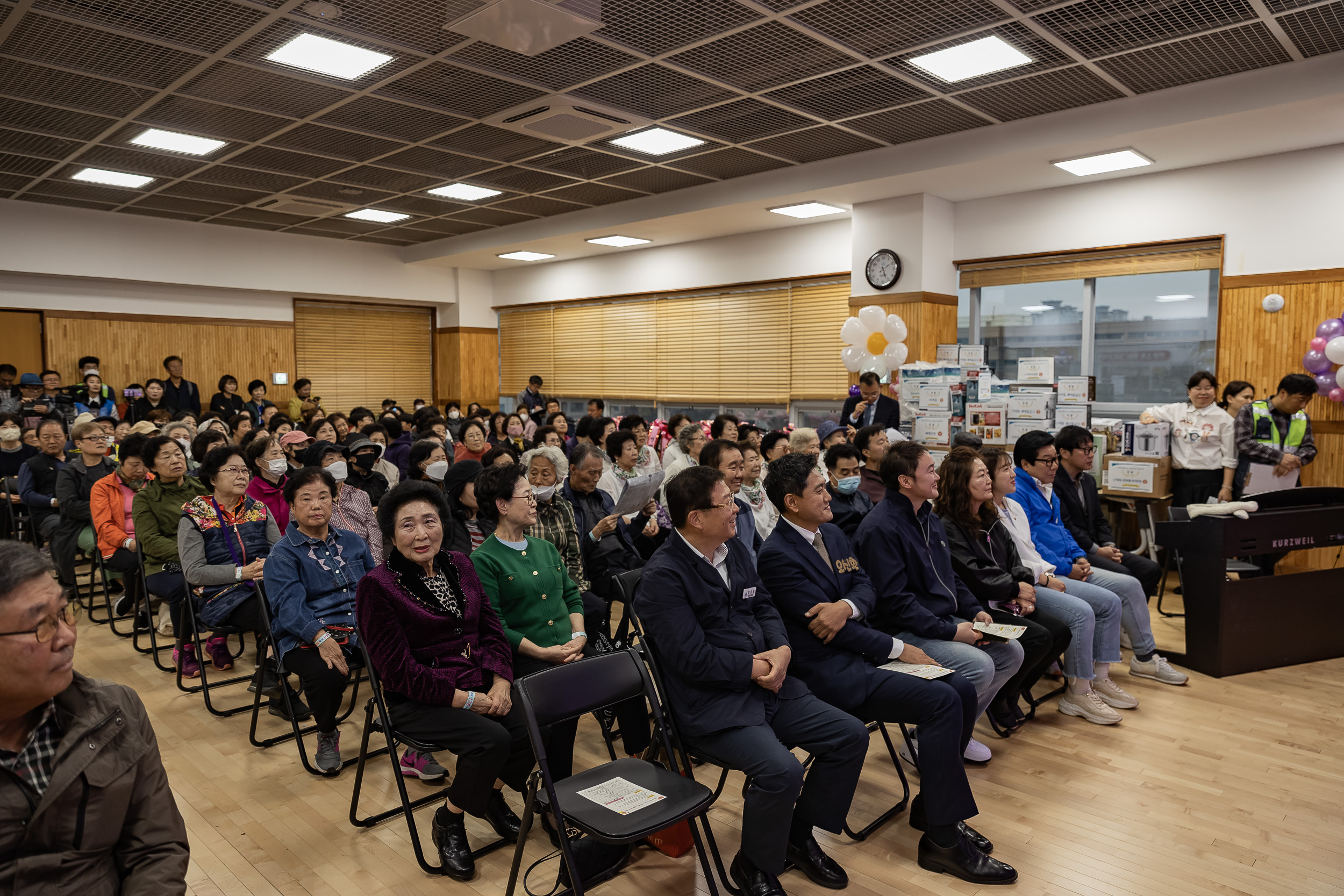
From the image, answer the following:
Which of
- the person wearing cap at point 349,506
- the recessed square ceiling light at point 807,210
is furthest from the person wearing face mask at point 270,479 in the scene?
the recessed square ceiling light at point 807,210

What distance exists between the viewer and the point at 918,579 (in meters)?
3.45

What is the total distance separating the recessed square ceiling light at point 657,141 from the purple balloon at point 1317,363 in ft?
17.6

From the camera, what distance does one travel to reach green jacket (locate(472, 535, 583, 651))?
10.5 ft

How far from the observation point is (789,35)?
16.9ft

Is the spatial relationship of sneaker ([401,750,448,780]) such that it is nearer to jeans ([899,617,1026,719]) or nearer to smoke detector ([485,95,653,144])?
jeans ([899,617,1026,719])

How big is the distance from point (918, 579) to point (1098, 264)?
19.4 feet

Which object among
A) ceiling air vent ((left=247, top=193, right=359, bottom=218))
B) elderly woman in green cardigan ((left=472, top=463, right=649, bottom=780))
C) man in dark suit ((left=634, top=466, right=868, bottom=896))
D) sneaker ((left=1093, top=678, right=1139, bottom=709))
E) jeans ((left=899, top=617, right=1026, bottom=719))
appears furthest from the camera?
ceiling air vent ((left=247, top=193, right=359, bottom=218))

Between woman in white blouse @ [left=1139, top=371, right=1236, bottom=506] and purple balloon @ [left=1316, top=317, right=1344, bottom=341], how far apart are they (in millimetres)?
800

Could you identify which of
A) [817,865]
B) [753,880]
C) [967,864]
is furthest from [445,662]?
[967,864]

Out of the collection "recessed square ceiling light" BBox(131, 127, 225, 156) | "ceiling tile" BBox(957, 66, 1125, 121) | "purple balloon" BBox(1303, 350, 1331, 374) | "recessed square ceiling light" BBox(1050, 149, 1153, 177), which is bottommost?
"purple balloon" BBox(1303, 350, 1331, 374)

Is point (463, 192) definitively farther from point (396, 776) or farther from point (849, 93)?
point (396, 776)

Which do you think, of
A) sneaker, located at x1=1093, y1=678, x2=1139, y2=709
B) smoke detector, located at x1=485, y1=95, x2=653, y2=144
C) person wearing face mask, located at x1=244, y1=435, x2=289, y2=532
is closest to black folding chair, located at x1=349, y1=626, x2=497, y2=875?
person wearing face mask, located at x1=244, y1=435, x2=289, y2=532

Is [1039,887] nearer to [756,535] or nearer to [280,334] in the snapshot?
[756,535]

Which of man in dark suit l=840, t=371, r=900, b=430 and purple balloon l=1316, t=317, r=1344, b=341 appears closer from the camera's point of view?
purple balloon l=1316, t=317, r=1344, b=341
